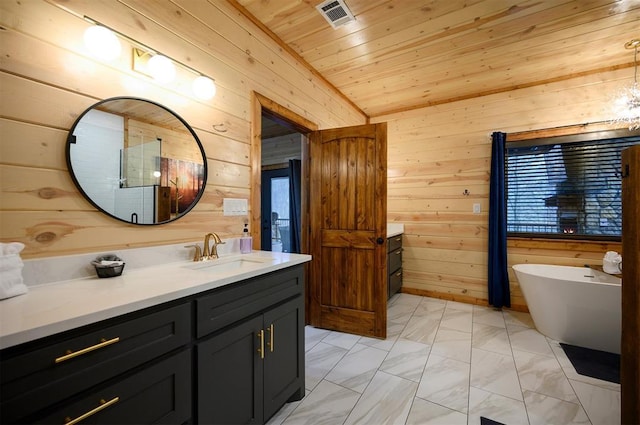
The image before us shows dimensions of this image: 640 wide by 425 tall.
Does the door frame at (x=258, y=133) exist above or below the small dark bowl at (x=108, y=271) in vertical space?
above

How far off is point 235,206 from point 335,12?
1.67 m

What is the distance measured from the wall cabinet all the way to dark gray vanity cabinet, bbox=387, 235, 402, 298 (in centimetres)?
187

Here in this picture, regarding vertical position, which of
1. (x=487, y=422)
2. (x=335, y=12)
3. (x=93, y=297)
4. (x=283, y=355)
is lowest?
(x=487, y=422)

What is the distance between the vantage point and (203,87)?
5.62 feet

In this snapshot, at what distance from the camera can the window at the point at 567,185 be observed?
281 cm

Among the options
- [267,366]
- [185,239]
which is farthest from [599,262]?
[185,239]

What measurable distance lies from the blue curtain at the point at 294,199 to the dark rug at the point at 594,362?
3.59 m

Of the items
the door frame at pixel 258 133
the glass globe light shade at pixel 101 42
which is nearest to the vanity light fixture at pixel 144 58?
the glass globe light shade at pixel 101 42

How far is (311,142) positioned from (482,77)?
2.13 metres

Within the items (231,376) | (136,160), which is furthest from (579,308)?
(136,160)

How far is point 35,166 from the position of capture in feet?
3.60

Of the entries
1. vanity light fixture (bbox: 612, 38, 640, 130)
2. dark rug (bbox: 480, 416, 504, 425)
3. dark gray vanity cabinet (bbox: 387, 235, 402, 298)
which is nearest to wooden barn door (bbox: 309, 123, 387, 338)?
dark gray vanity cabinet (bbox: 387, 235, 402, 298)

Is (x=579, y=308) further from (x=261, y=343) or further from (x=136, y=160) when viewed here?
(x=136, y=160)

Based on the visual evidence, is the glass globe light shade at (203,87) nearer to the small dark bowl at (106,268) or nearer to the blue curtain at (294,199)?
the small dark bowl at (106,268)
